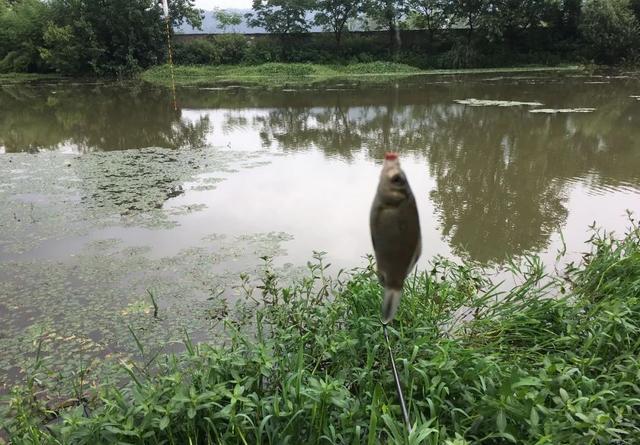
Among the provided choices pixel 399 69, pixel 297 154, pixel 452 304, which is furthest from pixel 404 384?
pixel 399 69

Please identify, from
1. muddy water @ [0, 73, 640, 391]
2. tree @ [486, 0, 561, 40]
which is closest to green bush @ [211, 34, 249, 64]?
tree @ [486, 0, 561, 40]

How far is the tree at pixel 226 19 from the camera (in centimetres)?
2770

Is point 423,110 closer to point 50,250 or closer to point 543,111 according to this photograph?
point 543,111

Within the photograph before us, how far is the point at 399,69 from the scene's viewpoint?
68.4ft

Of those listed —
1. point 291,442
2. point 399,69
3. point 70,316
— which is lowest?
point 70,316

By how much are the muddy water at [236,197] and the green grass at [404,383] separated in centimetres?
94

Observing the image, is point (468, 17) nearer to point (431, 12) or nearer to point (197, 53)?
point (431, 12)

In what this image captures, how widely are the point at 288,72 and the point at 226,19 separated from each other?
30.9 feet

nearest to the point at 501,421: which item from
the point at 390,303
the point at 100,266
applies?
the point at 390,303

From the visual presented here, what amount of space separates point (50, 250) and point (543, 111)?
871 centimetres

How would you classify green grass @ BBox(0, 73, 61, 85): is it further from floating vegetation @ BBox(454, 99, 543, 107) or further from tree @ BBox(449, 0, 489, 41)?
floating vegetation @ BBox(454, 99, 543, 107)

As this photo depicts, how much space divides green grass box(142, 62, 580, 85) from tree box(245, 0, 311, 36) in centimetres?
261

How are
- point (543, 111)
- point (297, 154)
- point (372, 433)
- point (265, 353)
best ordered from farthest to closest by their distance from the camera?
point (543, 111), point (297, 154), point (265, 353), point (372, 433)

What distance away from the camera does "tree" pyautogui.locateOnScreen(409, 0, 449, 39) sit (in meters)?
21.7
